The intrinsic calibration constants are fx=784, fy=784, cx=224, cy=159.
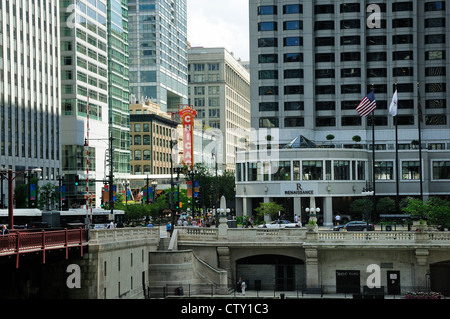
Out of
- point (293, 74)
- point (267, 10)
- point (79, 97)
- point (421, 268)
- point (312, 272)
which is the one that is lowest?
point (312, 272)

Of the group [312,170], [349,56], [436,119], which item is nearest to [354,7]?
[349,56]

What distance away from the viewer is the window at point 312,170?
95250 mm

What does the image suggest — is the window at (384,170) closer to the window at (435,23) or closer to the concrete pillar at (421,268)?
the window at (435,23)

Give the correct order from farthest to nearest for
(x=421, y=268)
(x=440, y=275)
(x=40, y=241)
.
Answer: (x=440, y=275) < (x=421, y=268) < (x=40, y=241)

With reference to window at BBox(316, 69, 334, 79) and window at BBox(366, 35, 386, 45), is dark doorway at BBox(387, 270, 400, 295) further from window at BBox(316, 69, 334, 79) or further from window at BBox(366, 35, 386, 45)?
window at BBox(366, 35, 386, 45)

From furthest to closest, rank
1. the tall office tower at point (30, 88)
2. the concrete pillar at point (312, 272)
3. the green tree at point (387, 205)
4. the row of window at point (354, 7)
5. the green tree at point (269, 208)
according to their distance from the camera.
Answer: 1. the row of window at point (354, 7)
2. the tall office tower at point (30, 88)
3. the green tree at point (387, 205)
4. the green tree at point (269, 208)
5. the concrete pillar at point (312, 272)

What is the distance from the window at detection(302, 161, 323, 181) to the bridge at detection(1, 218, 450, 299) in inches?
1344

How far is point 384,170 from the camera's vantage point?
337ft

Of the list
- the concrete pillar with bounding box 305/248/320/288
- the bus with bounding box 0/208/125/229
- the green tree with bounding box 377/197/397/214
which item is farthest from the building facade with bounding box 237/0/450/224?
the concrete pillar with bounding box 305/248/320/288

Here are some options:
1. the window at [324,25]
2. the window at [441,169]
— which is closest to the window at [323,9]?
the window at [324,25]

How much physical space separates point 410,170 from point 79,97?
61.9 meters

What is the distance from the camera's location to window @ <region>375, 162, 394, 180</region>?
10250cm

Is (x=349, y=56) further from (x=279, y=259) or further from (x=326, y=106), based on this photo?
(x=279, y=259)

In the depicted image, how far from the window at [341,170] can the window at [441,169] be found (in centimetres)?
1389
